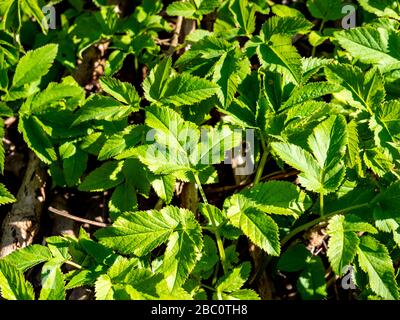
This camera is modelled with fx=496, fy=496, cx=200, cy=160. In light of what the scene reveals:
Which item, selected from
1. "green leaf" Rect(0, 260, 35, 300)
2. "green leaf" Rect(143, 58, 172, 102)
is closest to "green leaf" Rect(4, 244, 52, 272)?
"green leaf" Rect(0, 260, 35, 300)

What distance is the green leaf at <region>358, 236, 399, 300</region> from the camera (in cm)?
165

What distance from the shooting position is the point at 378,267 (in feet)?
5.47

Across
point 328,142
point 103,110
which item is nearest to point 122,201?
point 103,110

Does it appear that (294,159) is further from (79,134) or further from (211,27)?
(211,27)

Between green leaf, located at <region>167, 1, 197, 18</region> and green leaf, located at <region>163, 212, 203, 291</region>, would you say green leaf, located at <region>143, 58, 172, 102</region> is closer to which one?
green leaf, located at <region>167, 1, 197, 18</region>

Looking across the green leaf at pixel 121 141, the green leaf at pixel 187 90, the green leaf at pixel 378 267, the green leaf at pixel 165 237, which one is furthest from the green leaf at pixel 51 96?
the green leaf at pixel 378 267

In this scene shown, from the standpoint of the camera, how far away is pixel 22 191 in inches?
91.1

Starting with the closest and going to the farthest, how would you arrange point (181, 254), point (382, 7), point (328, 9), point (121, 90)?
point (181, 254) → point (121, 90) → point (382, 7) → point (328, 9)

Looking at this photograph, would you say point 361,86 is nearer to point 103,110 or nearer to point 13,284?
point 103,110

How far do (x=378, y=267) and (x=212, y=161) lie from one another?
0.67m
